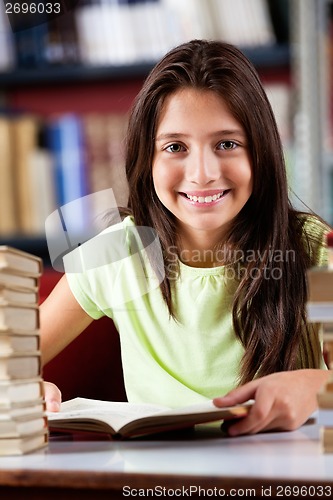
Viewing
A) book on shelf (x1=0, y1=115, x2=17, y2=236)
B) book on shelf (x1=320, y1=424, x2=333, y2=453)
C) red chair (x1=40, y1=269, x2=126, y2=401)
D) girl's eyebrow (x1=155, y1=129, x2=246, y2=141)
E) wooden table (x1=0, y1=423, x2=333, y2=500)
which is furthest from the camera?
book on shelf (x1=0, y1=115, x2=17, y2=236)

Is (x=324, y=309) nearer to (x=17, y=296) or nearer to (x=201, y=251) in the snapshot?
(x=17, y=296)

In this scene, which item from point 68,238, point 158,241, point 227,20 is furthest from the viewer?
point 227,20

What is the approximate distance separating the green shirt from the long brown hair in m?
0.04

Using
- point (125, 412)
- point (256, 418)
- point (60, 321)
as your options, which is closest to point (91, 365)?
point (60, 321)

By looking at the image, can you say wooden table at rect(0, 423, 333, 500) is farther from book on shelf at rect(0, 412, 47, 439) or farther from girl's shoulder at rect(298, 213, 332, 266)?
girl's shoulder at rect(298, 213, 332, 266)

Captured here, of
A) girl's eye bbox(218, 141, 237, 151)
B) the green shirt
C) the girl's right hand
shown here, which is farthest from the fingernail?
girl's eye bbox(218, 141, 237, 151)

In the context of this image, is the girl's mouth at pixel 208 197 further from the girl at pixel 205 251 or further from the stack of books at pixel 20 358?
the stack of books at pixel 20 358

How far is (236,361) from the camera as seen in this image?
4.10ft

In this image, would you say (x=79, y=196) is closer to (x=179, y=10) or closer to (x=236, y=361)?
(x=179, y=10)

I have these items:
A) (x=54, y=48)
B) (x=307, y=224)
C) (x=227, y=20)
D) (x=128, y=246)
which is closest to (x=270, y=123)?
(x=307, y=224)

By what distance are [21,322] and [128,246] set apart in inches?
22.1

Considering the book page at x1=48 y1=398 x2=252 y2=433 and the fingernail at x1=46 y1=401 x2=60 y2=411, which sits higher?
the fingernail at x1=46 y1=401 x2=60 y2=411

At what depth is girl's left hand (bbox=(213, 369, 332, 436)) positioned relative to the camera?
2.73 ft

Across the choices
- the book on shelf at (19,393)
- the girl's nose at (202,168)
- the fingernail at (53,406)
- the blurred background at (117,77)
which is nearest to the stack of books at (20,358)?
the book on shelf at (19,393)
